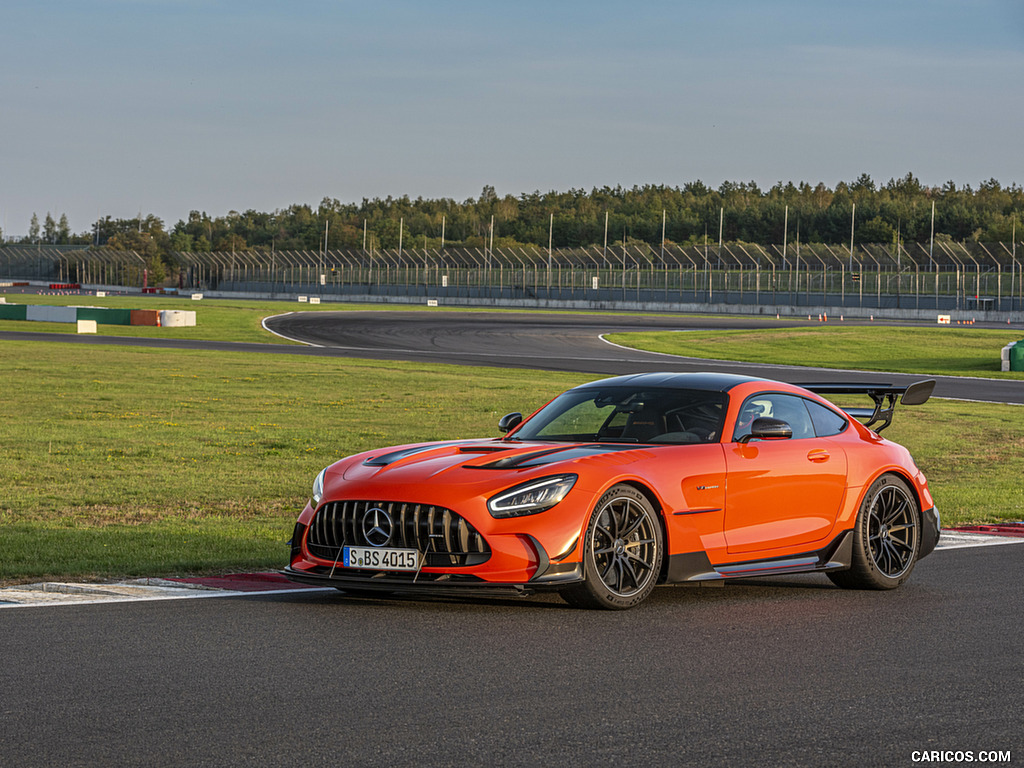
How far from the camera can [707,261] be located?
307 feet

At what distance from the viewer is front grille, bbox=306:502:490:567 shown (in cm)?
753

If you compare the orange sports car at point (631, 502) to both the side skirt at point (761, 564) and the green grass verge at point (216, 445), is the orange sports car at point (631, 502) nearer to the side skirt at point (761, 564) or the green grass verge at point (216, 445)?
the side skirt at point (761, 564)

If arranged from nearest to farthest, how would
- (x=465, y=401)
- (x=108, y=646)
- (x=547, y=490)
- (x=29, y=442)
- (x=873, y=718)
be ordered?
1. (x=873, y=718)
2. (x=108, y=646)
3. (x=547, y=490)
4. (x=29, y=442)
5. (x=465, y=401)

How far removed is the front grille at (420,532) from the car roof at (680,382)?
184 cm

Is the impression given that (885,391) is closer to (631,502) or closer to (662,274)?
(631,502)

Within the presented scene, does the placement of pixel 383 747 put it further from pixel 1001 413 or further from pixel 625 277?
pixel 625 277

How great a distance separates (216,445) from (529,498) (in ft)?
34.3

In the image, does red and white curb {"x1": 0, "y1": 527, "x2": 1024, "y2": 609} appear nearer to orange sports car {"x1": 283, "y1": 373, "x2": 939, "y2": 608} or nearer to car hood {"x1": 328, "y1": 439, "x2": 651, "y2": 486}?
orange sports car {"x1": 283, "y1": 373, "x2": 939, "y2": 608}

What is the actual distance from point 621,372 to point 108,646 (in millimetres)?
30638

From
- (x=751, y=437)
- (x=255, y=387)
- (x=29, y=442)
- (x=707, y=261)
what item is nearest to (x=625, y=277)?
(x=707, y=261)

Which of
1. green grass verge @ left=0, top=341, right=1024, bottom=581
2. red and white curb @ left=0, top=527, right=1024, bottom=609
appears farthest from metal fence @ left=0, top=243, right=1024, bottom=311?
red and white curb @ left=0, top=527, right=1024, bottom=609

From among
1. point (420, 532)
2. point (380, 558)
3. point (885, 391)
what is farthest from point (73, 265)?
point (420, 532)

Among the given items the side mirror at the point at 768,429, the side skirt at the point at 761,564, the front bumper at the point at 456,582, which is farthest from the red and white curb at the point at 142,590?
the side mirror at the point at 768,429

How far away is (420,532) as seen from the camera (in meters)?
7.61
